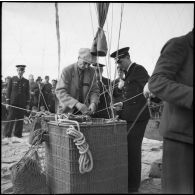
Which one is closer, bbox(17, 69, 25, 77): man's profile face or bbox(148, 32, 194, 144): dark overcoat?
bbox(148, 32, 194, 144): dark overcoat

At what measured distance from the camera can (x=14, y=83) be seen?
24.4 feet

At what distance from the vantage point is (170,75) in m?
1.55

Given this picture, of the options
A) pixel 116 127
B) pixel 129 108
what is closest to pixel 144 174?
pixel 129 108

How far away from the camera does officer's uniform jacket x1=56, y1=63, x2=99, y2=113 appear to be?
11.0 ft

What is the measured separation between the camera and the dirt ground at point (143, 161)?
3.22 meters

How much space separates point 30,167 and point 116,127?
2.90 ft

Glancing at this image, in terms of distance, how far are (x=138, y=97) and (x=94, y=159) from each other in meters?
0.96

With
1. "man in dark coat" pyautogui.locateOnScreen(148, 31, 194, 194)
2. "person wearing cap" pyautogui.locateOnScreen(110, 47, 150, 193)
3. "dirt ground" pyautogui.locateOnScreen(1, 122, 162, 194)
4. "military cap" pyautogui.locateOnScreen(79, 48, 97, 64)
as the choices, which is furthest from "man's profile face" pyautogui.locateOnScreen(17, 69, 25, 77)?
"man in dark coat" pyautogui.locateOnScreen(148, 31, 194, 194)

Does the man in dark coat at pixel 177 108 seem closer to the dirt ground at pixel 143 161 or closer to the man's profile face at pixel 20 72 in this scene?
the dirt ground at pixel 143 161

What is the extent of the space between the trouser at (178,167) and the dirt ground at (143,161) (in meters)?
1.22

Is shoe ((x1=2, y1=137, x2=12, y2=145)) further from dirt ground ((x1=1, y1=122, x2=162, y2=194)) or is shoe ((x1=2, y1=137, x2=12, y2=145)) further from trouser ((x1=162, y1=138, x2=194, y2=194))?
trouser ((x1=162, y1=138, x2=194, y2=194))

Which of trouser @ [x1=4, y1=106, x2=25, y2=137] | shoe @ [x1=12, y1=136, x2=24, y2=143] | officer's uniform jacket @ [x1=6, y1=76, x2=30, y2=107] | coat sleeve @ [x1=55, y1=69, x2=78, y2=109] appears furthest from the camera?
officer's uniform jacket @ [x1=6, y1=76, x2=30, y2=107]

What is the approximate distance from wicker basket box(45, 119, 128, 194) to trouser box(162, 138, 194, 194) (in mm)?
995

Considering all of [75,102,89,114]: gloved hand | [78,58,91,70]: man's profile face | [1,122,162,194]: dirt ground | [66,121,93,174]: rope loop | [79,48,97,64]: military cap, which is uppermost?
[79,48,97,64]: military cap
